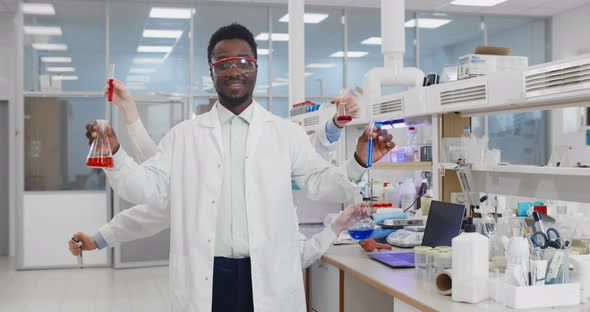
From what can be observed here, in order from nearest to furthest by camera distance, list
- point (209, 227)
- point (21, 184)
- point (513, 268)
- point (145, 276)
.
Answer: point (513, 268), point (209, 227), point (145, 276), point (21, 184)

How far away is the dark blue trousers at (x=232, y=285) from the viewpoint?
7.09 ft

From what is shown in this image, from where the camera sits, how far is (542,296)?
5.91 feet

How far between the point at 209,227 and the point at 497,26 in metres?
8.00

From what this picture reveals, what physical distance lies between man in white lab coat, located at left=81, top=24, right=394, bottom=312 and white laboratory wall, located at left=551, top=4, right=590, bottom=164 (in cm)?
704

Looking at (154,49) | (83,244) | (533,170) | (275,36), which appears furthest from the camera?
(275,36)

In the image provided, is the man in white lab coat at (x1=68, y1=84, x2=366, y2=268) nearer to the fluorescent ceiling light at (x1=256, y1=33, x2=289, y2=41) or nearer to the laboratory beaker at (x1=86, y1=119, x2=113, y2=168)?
the laboratory beaker at (x1=86, y1=119, x2=113, y2=168)

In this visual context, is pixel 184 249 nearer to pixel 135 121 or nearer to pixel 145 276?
pixel 135 121

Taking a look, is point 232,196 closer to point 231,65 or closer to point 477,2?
point 231,65

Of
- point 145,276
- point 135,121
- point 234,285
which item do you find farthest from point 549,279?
point 145,276

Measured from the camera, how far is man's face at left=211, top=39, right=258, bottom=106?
7.20 feet

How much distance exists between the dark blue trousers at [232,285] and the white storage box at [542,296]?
0.90 m

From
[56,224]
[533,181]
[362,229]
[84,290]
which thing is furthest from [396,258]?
[56,224]

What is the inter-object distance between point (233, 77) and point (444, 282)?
1050 millimetres

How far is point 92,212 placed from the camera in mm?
7305
